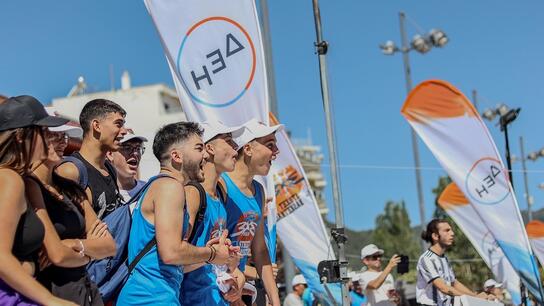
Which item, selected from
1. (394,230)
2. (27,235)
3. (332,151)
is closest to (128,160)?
(332,151)

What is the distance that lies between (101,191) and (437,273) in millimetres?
4832

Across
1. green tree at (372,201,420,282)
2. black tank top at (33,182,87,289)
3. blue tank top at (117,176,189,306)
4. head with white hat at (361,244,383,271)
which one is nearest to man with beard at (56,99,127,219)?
blue tank top at (117,176,189,306)

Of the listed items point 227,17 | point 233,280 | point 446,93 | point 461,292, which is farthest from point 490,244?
point 233,280

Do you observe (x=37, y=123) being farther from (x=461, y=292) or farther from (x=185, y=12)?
(x=461, y=292)

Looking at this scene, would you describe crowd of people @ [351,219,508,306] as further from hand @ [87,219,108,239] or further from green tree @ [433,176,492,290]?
green tree @ [433,176,492,290]

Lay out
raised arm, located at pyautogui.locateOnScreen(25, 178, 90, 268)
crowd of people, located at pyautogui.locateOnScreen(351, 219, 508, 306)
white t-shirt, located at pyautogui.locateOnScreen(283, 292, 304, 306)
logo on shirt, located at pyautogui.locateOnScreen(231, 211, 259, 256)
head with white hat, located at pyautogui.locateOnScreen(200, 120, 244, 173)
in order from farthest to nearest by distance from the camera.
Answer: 1. white t-shirt, located at pyautogui.locateOnScreen(283, 292, 304, 306)
2. crowd of people, located at pyautogui.locateOnScreen(351, 219, 508, 306)
3. logo on shirt, located at pyautogui.locateOnScreen(231, 211, 259, 256)
4. head with white hat, located at pyautogui.locateOnScreen(200, 120, 244, 173)
5. raised arm, located at pyautogui.locateOnScreen(25, 178, 90, 268)

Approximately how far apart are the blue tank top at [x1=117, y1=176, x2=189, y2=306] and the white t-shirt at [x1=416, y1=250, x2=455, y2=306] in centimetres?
476

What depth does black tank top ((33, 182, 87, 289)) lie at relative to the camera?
3.11 m

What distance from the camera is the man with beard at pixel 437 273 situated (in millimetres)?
8188

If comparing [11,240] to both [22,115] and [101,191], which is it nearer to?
[22,115]

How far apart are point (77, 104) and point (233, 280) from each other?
51.5 m

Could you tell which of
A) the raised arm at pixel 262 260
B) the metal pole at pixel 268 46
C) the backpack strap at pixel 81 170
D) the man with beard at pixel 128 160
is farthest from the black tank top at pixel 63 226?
the metal pole at pixel 268 46

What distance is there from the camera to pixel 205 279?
454cm

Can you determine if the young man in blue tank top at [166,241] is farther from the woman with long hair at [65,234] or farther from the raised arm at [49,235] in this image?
the raised arm at [49,235]
